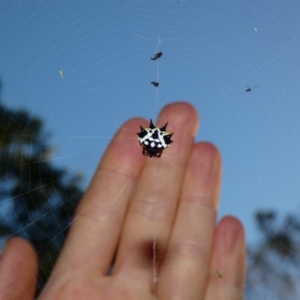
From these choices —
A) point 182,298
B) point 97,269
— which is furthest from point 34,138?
point 182,298

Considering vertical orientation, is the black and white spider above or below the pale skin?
above

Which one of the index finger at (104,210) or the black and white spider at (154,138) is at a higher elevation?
the black and white spider at (154,138)

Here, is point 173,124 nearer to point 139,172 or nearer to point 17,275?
point 139,172

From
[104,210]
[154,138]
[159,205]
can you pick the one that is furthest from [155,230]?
[154,138]

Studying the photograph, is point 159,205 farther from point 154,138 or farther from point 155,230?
point 154,138

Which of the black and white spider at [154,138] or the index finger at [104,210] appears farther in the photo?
the index finger at [104,210]
